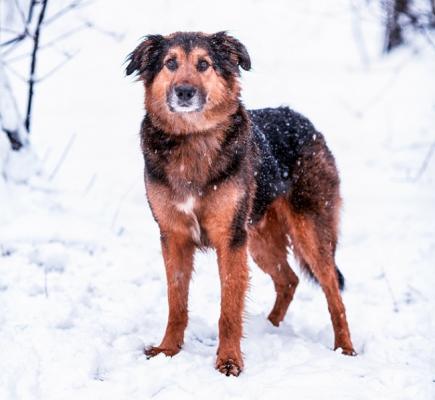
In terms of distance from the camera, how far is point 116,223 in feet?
22.5

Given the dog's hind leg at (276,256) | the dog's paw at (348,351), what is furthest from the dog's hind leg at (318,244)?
the dog's paw at (348,351)

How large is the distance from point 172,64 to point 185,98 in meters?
0.36

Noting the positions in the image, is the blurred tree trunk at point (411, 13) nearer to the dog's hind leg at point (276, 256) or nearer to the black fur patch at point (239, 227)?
the dog's hind leg at point (276, 256)

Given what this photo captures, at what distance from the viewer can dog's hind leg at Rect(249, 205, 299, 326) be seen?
5379 millimetres

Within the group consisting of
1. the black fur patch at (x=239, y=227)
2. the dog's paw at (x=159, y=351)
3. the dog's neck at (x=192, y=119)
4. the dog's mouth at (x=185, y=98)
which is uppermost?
the dog's mouth at (x=185, y=98)

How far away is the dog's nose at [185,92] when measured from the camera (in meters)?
4.07

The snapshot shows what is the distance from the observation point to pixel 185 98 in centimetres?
411

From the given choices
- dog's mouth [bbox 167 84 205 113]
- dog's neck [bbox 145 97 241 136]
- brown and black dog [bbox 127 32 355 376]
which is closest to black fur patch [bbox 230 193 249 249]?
brown and black dog [bbox 127 32 355 376]

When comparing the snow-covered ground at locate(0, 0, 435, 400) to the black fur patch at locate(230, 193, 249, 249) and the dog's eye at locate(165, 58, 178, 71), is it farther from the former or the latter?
the dog's eye at locate(165, 58, 178, 71)

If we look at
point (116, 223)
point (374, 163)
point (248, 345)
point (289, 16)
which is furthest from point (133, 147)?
point (289, 16)

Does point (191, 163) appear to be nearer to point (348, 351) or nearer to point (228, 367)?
point (228, 367)

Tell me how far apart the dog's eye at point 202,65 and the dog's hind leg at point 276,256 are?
1453mm

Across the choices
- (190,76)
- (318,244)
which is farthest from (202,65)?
(318,244)

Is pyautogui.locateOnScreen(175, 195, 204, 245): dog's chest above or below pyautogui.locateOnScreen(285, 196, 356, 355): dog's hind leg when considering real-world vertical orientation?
above
